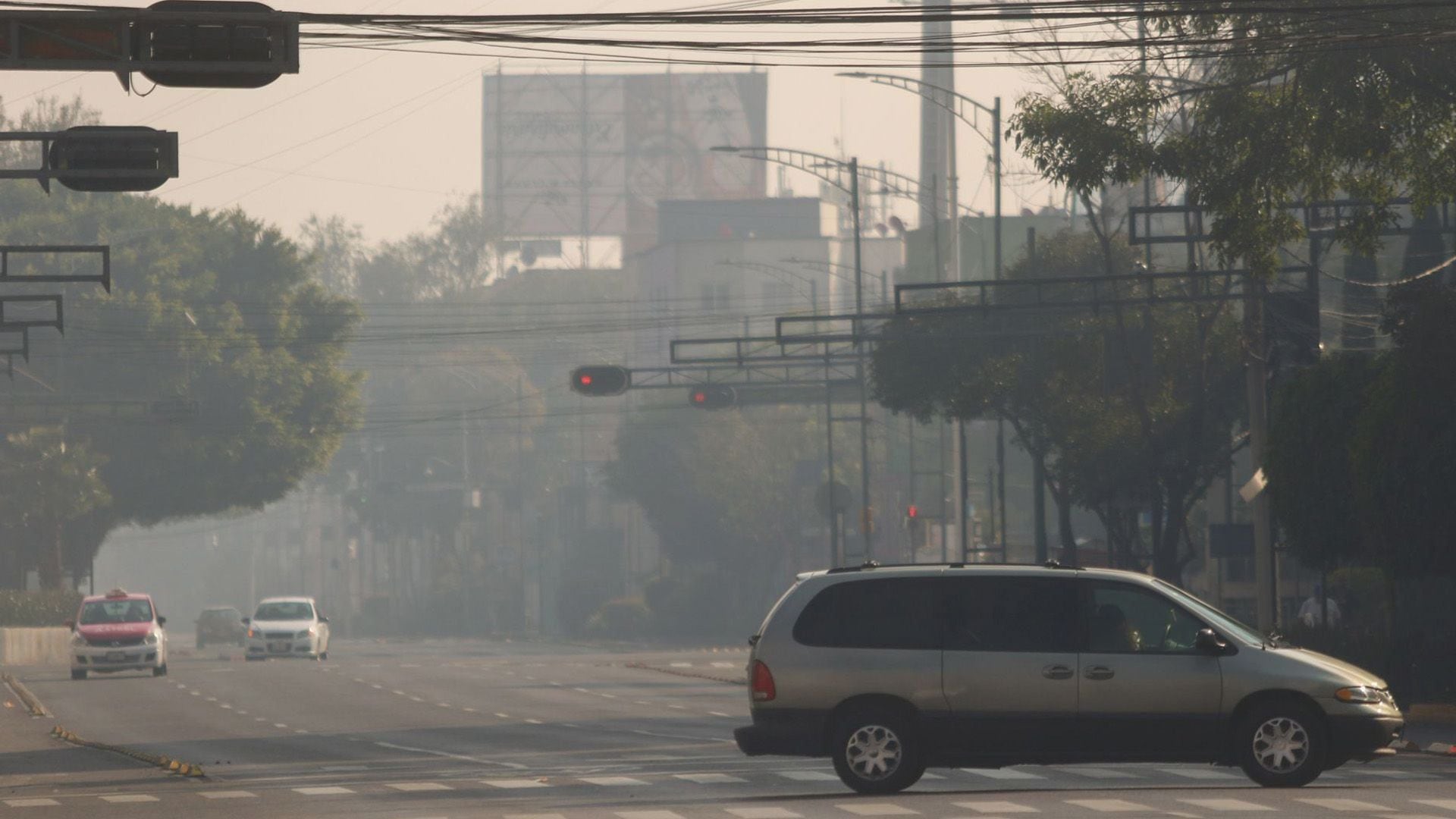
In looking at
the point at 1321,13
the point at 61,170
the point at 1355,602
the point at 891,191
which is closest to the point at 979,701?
the point at 61,170

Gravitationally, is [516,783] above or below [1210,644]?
below

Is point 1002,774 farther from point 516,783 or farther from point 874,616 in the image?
point 516,783

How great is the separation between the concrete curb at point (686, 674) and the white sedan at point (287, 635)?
10.6m

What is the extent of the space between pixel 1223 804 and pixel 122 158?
37.3ft

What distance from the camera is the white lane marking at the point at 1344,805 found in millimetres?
16484

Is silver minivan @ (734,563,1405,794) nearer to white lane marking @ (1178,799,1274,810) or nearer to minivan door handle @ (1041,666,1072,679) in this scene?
minivan door handle @ (1041,666,1072,679)

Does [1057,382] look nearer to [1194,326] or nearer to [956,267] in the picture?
[1194,326]

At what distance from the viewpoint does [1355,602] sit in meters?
43.0

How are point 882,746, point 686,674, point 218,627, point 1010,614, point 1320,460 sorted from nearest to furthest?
point 882,746
point 1010,614
point 1320,460
point 686,674
point 218,627

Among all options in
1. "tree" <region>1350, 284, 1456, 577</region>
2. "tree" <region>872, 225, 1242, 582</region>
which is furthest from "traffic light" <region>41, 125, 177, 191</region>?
"tree" <region>872, 225, 1242, 582</region>

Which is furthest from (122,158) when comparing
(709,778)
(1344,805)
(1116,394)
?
(1116,394)

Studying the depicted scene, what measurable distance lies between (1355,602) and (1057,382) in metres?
9.33

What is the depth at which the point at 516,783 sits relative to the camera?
20719 millimetres

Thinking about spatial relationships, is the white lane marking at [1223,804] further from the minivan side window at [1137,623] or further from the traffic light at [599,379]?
the traffic light at [599,379]
